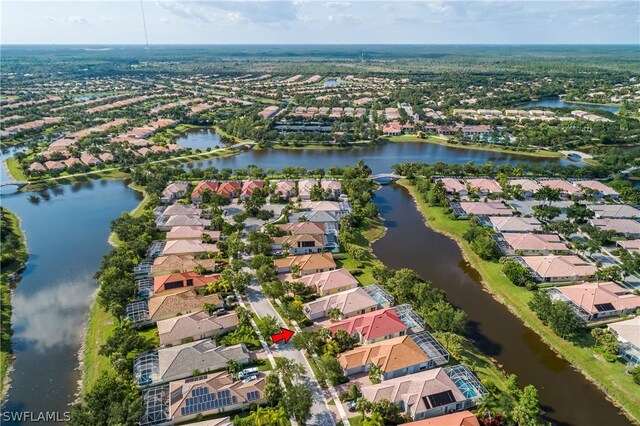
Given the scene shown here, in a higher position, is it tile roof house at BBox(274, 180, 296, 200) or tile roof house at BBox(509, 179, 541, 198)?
tile roof house at BBox(509, 179, 541, 198)

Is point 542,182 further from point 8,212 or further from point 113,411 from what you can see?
point 8,212

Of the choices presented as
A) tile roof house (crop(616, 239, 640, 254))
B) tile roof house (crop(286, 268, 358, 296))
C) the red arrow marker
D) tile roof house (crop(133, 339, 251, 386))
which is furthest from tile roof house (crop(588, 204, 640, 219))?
tile roof house (crop(133, 339, 251, 386))

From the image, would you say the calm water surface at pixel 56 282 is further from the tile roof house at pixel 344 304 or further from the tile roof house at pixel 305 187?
the tile roof house at pixel 305 187

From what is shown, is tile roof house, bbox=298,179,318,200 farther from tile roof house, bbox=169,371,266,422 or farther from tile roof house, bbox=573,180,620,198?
tile roof house, bbox=573,180,620,198

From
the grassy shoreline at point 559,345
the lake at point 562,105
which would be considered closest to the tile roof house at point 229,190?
the grassy shoreline at point 559,345

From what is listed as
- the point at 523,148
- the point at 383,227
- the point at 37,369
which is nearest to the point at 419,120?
the point at 523,148
